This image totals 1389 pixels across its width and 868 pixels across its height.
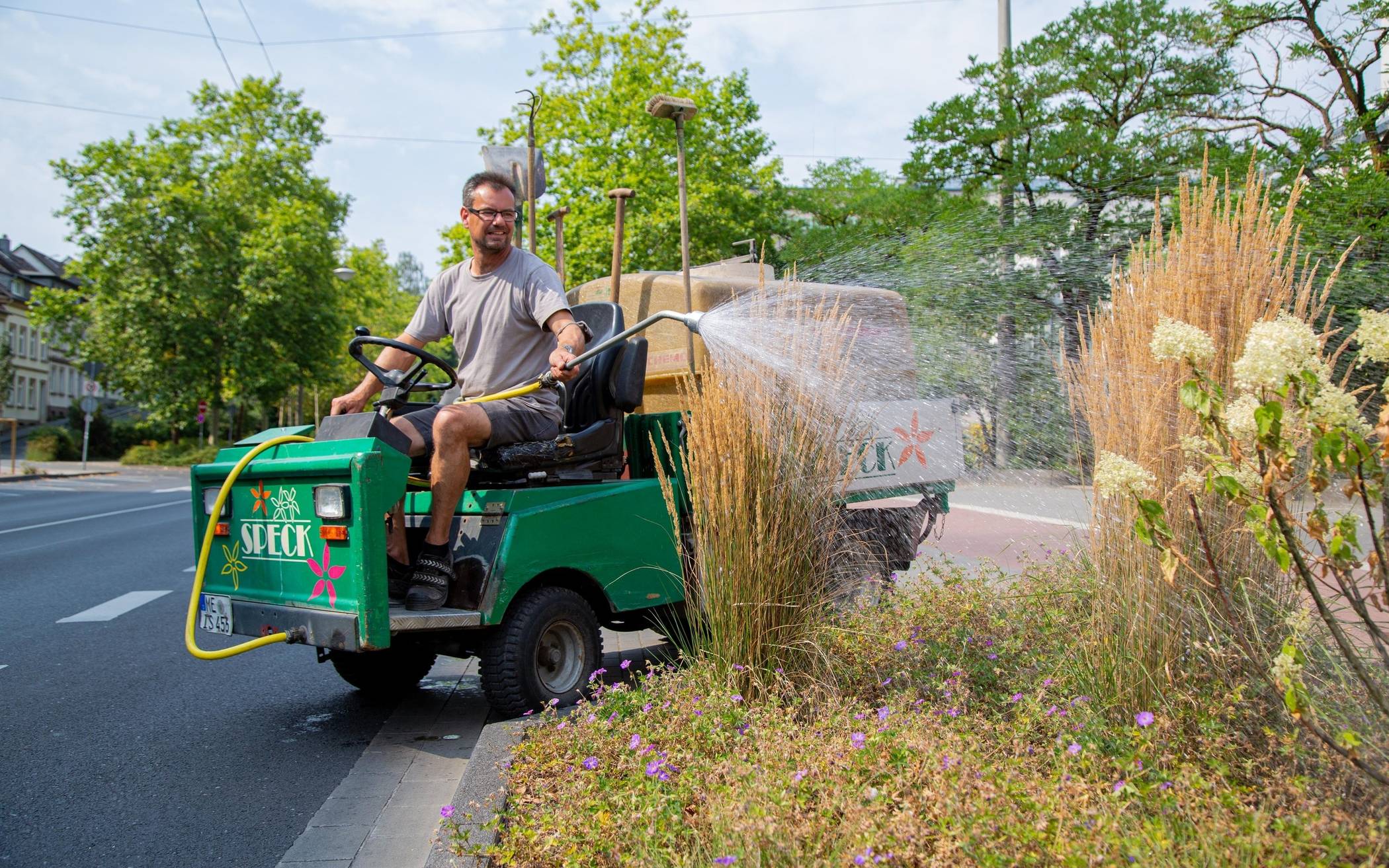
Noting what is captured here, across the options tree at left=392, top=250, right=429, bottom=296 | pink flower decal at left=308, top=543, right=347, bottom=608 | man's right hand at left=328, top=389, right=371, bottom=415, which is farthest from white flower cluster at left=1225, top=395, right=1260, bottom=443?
tree at left=392, top=250, right=429, bottom=296

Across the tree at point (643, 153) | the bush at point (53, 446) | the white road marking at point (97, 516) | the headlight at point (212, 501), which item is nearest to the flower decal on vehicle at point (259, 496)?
the headlight at point (212, 501)

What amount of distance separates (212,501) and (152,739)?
1.04 metres

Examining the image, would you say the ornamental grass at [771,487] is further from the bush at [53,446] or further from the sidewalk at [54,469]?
the bush at [53,446]

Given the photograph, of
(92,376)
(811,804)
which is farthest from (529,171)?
(92,376)

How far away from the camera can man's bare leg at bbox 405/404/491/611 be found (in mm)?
4258

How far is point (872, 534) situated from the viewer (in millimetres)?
5414

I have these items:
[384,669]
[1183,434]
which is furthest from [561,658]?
[1183,434]

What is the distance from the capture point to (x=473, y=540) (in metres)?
4.39

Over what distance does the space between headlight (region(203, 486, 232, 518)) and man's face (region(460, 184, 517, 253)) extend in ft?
5.01

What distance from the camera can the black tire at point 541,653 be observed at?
Result: 4371 millimetres

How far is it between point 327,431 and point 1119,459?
9.80 feet

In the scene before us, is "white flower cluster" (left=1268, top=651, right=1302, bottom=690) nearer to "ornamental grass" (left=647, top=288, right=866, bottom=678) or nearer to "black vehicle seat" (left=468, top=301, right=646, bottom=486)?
"ornamental grass" (left=647, top=288, right=866, bottom=678)

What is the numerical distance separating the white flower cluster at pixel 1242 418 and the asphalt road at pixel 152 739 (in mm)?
2939

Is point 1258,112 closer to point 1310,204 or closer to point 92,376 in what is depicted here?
point 1310,204
